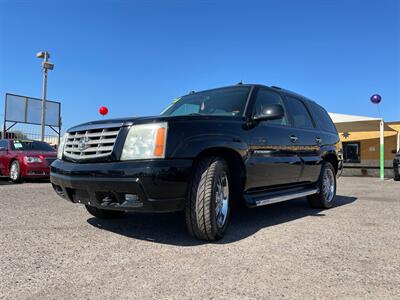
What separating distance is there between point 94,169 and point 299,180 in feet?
10.1

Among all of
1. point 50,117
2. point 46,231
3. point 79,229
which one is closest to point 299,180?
point 79,229

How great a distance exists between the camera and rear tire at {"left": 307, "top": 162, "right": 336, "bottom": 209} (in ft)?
19.5

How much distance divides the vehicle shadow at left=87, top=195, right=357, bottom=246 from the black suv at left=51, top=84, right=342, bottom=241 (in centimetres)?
22

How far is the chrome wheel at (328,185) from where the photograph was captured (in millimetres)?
6089

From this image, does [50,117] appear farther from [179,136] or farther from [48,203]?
[179,136]

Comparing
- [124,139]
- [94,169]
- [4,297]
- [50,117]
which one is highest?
[50,117]

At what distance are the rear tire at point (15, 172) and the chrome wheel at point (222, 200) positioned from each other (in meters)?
8.07

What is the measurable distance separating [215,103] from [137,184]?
191 centimetres

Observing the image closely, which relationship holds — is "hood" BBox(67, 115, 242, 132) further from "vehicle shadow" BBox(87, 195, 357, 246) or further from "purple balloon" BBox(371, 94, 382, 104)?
"purple balloon" BBox(371, 94, 382, 104)

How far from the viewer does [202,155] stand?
3.59m

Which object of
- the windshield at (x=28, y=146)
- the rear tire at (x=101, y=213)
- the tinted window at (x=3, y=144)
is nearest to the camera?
the rear tire at (x=101, y=213)

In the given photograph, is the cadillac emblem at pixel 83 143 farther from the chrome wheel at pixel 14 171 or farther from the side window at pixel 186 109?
the chrome wheel at pixel 14 171

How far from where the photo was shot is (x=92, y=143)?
3.60 meters

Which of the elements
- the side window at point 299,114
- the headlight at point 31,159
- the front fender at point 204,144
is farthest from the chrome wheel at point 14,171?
the front fender at point 204,144
